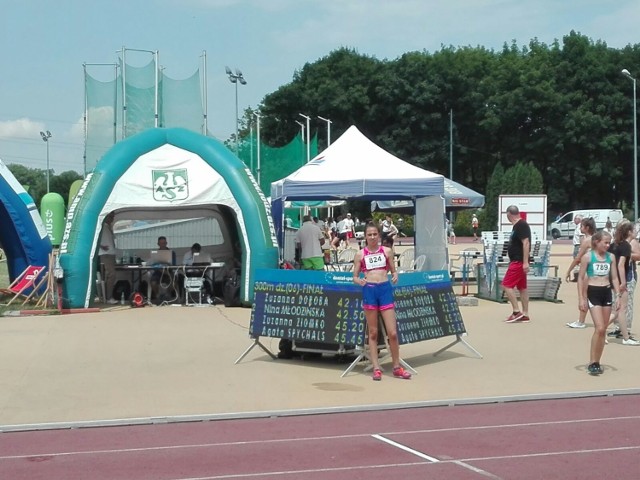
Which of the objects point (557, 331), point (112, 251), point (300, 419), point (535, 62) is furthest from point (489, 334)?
point (535, 62)

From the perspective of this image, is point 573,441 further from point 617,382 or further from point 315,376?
point 315,376

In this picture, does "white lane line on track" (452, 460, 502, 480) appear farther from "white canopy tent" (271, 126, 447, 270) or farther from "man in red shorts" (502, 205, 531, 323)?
"white canopy tent" (271, 126, 447, 270)

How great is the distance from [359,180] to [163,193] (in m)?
3.90

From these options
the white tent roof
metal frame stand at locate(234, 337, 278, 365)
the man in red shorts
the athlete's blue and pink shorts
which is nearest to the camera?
the athlete's blue and pink shorts

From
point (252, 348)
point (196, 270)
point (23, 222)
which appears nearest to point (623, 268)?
point (252, 348)

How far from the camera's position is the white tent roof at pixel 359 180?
1884 centimetres

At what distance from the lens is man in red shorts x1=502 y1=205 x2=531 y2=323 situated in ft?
53.6

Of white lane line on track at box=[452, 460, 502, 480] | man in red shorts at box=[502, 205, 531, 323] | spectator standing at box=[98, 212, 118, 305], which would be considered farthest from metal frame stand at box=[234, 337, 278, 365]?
spectator standing at box=[98, 212, 118, 305]

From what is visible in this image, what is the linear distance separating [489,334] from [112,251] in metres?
8.92

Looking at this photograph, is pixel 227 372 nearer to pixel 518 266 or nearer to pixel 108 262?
pixel 518 266

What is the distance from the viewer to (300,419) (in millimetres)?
9430

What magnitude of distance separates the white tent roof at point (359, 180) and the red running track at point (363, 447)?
9300 mm

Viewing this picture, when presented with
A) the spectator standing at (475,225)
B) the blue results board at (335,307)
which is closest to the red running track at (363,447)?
the blue results board at (335,307)

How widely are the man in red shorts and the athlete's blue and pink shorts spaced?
5665mm
